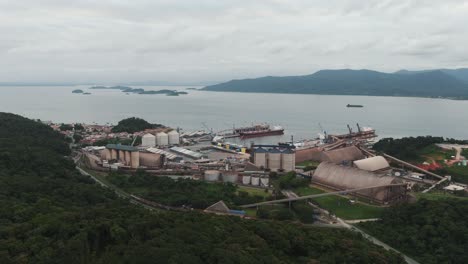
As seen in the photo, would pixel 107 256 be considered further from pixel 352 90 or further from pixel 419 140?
pixel 352 90

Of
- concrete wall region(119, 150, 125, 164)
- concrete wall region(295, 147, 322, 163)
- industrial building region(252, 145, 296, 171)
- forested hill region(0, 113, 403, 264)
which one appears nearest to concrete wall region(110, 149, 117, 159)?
concrete wall region(119, 150, 125, 164)

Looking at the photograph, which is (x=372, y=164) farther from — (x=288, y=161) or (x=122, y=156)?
(x=122, y=156)

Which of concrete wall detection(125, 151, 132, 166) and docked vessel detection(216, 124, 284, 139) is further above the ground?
concrete wall detection(125, 151, 132, 166)

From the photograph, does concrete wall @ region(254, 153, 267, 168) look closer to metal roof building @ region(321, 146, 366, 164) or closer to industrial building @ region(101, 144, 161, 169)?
metal roof building @ region(321, 146, 366, 164)

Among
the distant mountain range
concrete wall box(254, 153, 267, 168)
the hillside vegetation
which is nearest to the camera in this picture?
the hillside vegetation

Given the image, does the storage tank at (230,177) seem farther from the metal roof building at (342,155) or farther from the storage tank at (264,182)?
the metal roof building at (342,155)

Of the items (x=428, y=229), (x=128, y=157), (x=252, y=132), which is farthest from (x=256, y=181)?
(x=252, y=132)
